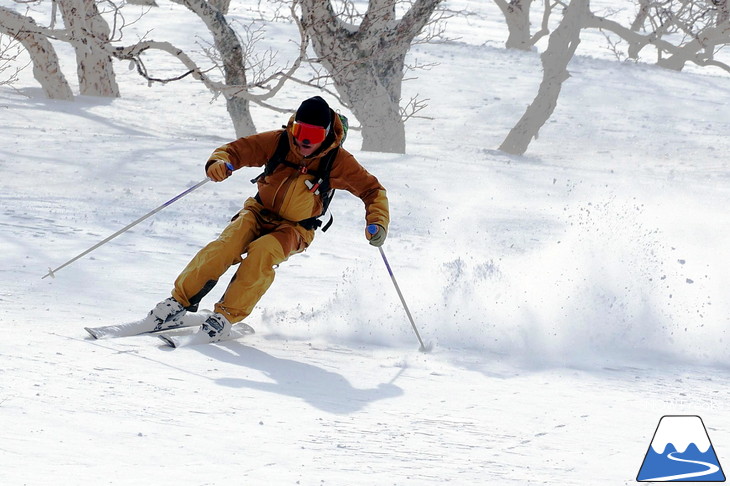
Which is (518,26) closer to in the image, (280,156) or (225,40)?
(225,40)

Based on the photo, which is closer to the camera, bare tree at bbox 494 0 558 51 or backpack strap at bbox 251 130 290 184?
backpack strap at bbox 251 130 290 184

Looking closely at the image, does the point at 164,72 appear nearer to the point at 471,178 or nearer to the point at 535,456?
the point at 471,178

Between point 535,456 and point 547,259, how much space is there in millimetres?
3368

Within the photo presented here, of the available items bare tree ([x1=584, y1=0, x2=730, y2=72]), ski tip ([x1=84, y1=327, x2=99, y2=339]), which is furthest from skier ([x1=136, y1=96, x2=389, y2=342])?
bare tree ([x1=584, y1=0, x2=730, y2=72])

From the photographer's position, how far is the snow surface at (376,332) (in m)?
3.40

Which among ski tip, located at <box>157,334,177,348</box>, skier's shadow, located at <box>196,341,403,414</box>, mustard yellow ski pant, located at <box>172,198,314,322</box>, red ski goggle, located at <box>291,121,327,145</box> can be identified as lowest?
skier's shadow, located at <box>196,341,403,414</box>

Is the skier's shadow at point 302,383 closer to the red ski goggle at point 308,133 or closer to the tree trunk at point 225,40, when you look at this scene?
the red ski goggle at point 308,133

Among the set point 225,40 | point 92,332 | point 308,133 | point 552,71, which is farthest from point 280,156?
point 552,71

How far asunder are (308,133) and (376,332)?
4.23 feet

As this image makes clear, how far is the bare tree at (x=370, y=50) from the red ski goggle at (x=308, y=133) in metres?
7.13

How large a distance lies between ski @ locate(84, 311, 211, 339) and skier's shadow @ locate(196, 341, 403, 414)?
28cm

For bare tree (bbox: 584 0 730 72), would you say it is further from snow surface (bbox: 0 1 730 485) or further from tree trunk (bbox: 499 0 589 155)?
snow surface (bbox: 0 1 730 485)

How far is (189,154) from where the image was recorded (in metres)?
10.7

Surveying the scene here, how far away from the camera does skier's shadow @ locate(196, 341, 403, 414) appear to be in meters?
4.30
